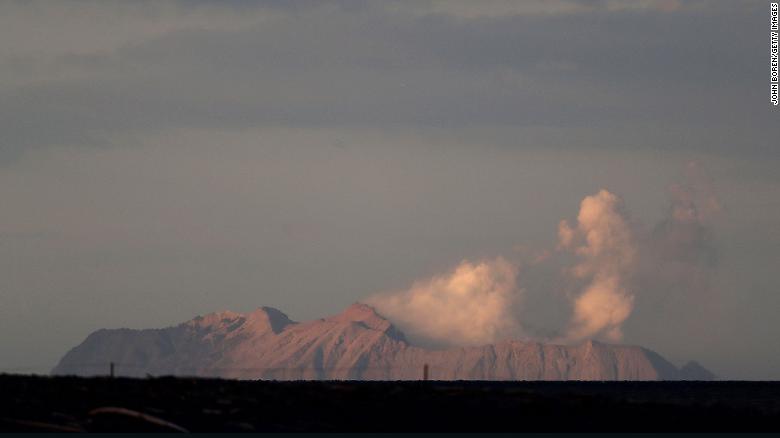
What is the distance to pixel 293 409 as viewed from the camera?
12350 cm

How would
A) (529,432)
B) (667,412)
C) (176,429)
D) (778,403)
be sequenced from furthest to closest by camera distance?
(778,403)
(667,412)
(529,432)
(176,429)

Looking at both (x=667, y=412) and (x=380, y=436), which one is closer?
(x=380, y=436)

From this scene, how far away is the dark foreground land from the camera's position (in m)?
118

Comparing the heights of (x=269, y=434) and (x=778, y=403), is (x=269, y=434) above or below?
below

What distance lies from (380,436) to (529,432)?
1199cm

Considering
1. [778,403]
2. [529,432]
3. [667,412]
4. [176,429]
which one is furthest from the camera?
[778,403]

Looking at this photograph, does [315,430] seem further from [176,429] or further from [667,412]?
[667,412]

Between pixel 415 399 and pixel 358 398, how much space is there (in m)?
5.33

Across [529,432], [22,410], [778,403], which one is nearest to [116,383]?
[22,410]

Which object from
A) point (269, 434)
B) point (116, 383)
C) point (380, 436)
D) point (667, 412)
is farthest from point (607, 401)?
point (116, 383)

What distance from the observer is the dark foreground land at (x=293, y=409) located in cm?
11800

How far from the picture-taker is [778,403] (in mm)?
184000

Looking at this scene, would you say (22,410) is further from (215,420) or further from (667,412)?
(667,412)

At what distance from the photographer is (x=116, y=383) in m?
128
